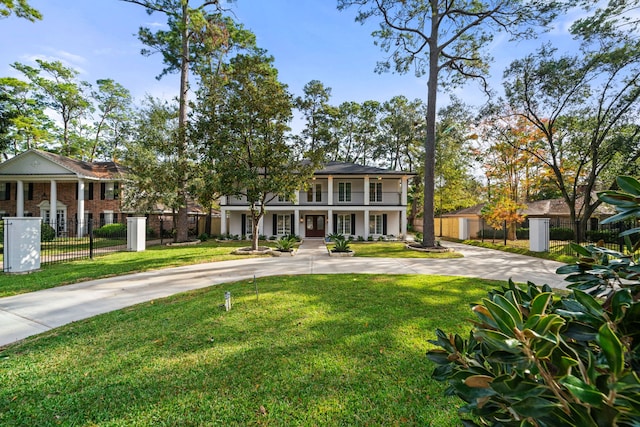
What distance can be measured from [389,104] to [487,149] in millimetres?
14949

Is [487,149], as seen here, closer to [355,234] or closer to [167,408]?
[355,234]

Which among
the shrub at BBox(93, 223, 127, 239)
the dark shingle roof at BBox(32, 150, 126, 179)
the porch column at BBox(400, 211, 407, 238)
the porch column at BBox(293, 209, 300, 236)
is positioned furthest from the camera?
the dark shingle roof at BBox(32, 150, 126, 179)

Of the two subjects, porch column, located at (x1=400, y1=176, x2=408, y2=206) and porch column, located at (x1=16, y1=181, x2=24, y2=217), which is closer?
porch column, located at (x1=400, y1=176, x2=408, y2=206)

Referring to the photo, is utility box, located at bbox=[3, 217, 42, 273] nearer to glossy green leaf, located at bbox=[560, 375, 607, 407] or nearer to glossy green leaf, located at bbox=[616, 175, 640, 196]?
glossy green leaf, located at bbox=[560, 375, 607, 407]

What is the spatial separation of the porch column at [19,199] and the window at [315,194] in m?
24.4

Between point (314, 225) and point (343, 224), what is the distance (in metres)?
2.46

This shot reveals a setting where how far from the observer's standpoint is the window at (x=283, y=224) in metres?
22.2

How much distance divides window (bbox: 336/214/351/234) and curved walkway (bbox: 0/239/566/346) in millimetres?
10328

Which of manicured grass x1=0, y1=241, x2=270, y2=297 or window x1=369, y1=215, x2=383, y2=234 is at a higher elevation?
window x1=369, y1=215, x2=383, y2=234

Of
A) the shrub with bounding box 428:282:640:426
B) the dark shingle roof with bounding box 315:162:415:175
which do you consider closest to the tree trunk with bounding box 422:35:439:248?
the dark shingle roof with bounding box 315:162:415:175

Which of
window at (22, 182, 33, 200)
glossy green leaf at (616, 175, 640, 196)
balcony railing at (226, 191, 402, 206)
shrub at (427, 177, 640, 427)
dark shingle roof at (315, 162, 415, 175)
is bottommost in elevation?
shrub at (427, 177, 640, 427)

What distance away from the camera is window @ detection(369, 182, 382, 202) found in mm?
22031

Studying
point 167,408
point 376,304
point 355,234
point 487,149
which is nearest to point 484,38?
point 487,149

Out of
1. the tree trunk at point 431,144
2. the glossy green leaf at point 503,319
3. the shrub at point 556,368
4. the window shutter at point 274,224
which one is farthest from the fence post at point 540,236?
the window shutter at point 274,224
